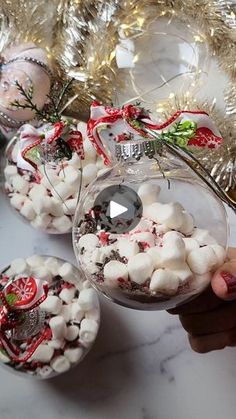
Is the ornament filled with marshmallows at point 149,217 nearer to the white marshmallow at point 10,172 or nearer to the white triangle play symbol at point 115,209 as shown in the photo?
the white triangle play symbol at point 115,209

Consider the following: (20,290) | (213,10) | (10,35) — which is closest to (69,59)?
(10,35)

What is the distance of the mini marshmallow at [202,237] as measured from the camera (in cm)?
57

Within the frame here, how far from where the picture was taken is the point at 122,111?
589 millimetres

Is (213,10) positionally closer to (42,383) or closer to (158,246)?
(158,246)

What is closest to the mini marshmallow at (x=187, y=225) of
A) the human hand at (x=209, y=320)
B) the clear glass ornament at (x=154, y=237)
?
the clear glass ornament at (x=154, y=237)

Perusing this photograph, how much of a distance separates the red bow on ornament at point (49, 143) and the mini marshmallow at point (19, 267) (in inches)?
4.8

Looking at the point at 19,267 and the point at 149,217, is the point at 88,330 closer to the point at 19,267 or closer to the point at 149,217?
the point at 19,267

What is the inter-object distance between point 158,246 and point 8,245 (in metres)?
0.35

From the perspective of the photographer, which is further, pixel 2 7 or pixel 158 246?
pixel 2 7

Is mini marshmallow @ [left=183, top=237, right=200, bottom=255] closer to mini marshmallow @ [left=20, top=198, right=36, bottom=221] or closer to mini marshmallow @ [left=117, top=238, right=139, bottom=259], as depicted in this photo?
mini marshmallow @ [left=117, top=238, right=139, bottom=259]

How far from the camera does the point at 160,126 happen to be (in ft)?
1.91

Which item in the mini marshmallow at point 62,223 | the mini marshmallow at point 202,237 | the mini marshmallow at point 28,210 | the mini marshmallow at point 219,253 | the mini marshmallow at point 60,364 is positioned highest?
the mini marshmallow at point 202,237

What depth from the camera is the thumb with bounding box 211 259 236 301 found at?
Result: 0.57m

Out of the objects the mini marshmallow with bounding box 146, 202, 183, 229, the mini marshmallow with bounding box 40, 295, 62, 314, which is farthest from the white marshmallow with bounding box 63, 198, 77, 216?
the mini marshmallow with bounding box 146, 202, 183, 229
